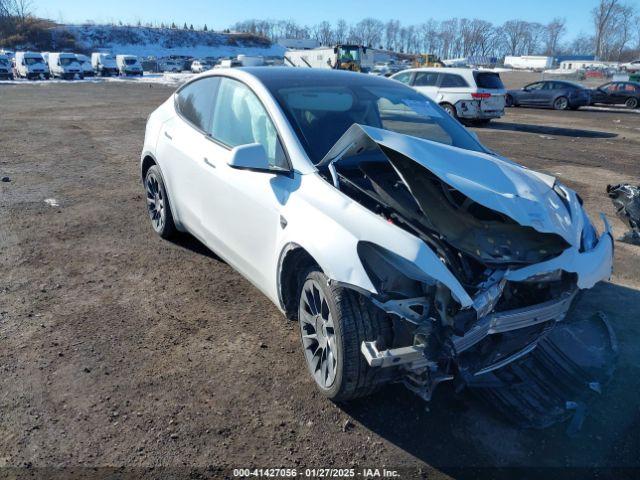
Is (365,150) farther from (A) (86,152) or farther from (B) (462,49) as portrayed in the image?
(B) (462,49)

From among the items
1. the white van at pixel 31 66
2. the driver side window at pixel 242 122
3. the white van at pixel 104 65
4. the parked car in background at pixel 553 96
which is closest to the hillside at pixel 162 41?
the white van at pixel 104 65

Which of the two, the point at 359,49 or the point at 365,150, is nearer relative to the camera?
A: the point at 365,150

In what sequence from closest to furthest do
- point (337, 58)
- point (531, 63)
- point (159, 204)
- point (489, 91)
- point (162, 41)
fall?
point (159, 204) < point (489, 91) < point (337, 58) < point (162, 41) < point (531, 63)

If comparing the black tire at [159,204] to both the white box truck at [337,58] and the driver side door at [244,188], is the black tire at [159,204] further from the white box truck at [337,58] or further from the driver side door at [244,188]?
the white box truck at [337,58]

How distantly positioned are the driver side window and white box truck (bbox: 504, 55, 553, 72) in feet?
337

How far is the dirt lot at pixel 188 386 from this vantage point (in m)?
2.62

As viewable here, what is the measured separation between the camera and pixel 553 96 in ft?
75.9

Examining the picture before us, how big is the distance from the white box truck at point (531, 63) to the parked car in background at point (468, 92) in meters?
89.0

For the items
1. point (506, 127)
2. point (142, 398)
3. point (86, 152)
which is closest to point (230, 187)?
point (142, 398)

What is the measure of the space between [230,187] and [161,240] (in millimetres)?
2043

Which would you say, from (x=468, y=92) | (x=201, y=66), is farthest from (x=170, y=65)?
(x=468, y=92)

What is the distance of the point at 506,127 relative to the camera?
16.3 m

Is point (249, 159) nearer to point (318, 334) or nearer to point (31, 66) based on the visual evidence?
point (318, 334)

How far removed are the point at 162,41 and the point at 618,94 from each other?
8923 centimetres
